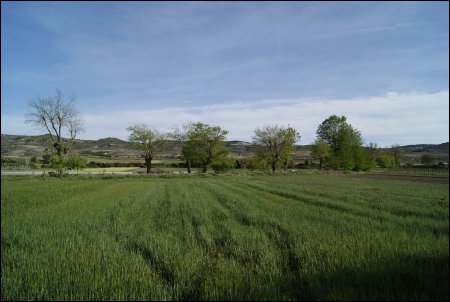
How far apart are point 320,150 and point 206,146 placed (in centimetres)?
2813

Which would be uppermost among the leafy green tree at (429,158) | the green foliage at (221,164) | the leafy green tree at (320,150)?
the leafy green tree at (320,150)

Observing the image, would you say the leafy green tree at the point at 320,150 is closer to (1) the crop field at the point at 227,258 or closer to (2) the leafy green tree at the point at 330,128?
(2) the leafy green tree at the point at 330,128

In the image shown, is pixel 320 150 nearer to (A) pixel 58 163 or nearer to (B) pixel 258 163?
(B) pixel 258 163

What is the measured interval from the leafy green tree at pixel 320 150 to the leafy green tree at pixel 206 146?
74.7 feet

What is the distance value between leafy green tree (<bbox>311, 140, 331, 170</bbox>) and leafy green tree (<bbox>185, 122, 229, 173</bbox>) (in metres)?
22.8

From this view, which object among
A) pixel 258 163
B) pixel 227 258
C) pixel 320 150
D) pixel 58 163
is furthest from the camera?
pixel 320 150

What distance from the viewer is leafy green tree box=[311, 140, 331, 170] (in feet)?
285

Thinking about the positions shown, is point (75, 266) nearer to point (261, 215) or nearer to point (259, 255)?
point (259, 255)

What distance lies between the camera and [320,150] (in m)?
86.8

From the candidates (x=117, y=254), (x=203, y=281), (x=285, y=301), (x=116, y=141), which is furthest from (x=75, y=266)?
(x=116, y=141)

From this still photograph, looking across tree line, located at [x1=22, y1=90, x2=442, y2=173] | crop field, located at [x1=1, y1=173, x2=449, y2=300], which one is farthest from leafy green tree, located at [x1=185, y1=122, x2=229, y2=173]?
crop field, located at [x1=1, y1=173, x2=449, y2=300]

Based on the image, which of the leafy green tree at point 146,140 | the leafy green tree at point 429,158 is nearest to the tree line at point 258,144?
the leafy green tree at point 146,140

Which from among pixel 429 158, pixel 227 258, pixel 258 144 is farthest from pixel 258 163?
pixel 227 258

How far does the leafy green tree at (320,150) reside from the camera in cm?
8675
